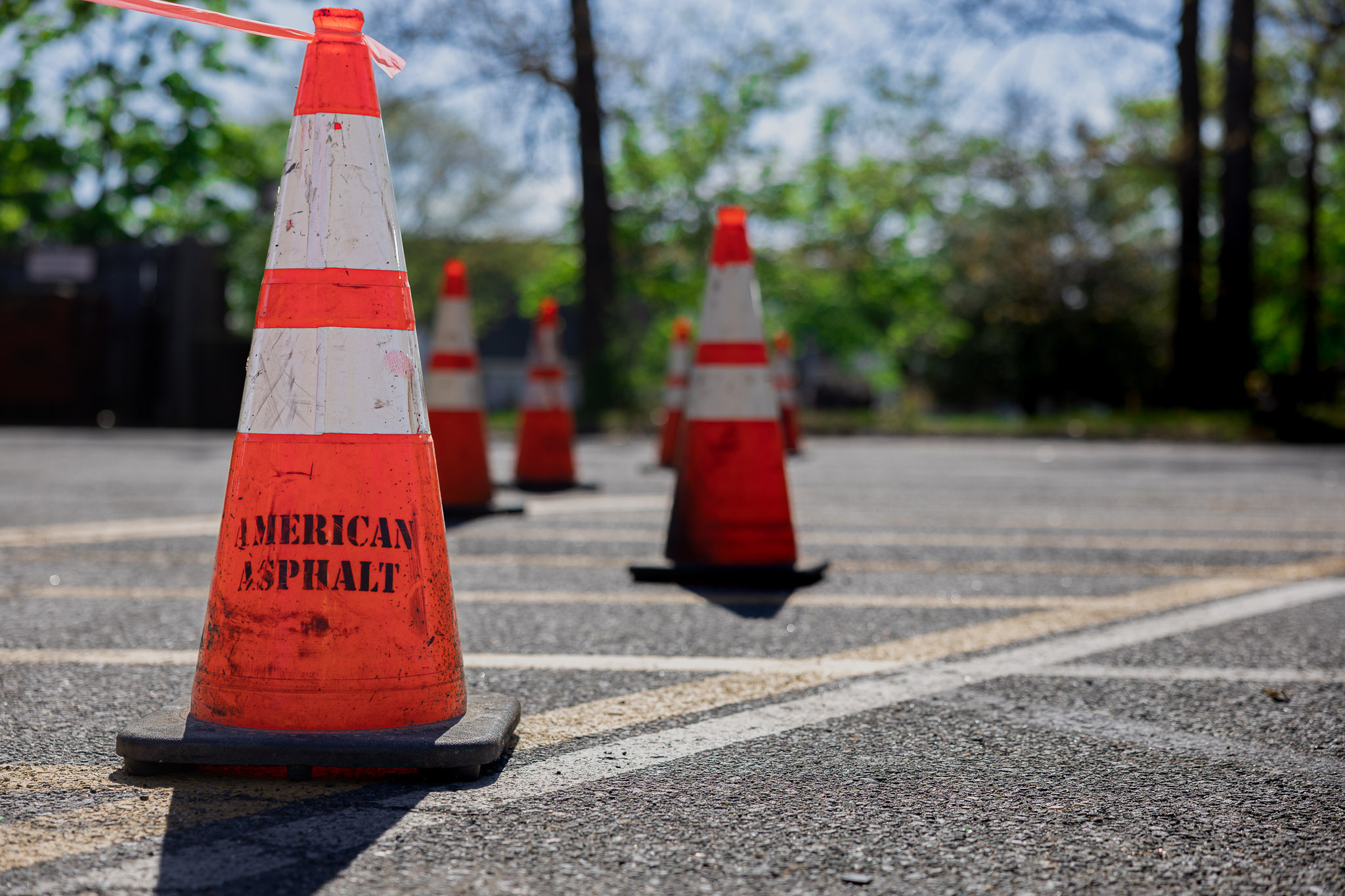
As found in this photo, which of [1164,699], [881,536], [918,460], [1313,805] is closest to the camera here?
[1313,805]

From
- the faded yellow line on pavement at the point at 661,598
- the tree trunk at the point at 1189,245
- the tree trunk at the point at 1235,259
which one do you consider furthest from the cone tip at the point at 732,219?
the tree trunk at the point at 1189,245

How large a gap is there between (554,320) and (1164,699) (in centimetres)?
717

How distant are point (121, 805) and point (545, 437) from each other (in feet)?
22.4

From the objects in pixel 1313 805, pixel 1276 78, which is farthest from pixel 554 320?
pixel 1276 78

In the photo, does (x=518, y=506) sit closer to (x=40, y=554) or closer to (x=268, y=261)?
(x=40, y=554)

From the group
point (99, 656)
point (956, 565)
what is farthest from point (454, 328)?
point (99, 656)

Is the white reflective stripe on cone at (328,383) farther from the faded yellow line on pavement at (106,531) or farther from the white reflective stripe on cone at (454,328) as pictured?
the white reflective stripe on cone at (454,328)

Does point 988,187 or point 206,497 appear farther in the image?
point 988,187

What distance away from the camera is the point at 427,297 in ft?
162

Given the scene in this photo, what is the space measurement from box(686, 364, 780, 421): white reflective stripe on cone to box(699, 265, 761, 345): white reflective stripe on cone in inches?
5.1

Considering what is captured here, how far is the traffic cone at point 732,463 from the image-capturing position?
17.3ft

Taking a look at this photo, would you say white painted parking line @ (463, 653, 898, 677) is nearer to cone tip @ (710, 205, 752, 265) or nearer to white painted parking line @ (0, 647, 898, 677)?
white painted parking line @ (0, 647, 898, 677)

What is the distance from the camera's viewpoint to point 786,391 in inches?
584

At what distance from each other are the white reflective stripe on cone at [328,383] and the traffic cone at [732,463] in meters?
2.42
